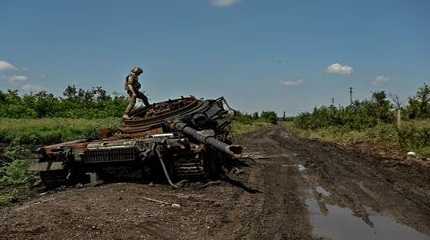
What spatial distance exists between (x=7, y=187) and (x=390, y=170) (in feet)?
30.3

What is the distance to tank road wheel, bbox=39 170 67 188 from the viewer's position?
10.9 m

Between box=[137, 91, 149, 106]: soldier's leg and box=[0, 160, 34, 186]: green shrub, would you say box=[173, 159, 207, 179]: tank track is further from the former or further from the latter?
box=[0, 160, 34, 186]: green shrub

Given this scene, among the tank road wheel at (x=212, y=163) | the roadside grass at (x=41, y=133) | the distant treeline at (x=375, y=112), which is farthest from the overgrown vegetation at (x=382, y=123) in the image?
the roadside grass at (x=41, y=133)

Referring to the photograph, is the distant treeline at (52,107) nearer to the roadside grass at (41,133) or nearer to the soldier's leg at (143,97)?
the roadside grass at (41,133)

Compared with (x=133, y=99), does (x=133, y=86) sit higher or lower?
higher

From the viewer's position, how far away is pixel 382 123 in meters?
28.5

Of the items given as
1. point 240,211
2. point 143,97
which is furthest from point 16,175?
point 240,211

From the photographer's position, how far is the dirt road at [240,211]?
20.6 feet

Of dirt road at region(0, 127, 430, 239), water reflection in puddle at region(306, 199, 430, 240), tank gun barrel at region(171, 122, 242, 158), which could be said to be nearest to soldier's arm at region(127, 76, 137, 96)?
tank gun barrel at region(171, 122, 242, 158)

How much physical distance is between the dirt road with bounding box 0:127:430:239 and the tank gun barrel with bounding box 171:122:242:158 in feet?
2.63

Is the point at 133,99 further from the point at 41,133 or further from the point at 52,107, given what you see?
the point at 52,107

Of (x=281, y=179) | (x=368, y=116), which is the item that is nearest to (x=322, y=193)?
(x=281, y=179)

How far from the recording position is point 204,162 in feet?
32.5

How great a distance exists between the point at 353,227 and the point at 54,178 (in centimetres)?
668
